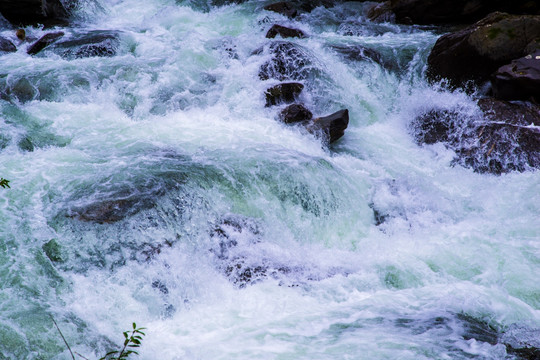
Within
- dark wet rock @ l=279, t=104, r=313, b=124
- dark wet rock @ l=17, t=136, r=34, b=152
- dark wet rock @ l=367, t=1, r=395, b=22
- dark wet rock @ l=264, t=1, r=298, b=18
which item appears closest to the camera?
dark wet rock @ l=17, t=136, r=34, b=152

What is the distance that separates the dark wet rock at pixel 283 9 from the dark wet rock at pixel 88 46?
13.0 ft

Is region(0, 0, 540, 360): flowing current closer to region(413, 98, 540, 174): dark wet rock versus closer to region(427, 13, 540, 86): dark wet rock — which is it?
region(413, 98, 540, 174): dark wet rock

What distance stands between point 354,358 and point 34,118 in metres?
5.49

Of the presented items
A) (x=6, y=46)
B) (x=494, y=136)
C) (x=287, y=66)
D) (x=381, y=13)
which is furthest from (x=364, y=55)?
(x=6, y=46)

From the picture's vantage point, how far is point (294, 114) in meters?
7.21

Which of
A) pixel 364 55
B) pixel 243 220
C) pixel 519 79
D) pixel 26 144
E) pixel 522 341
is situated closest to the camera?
pixel 522 341

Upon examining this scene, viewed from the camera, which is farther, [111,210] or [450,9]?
[450,9]

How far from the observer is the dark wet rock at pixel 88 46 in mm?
8712

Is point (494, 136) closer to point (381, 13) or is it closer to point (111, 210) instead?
point (111, 210)

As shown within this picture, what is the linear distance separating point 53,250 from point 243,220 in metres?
1.81

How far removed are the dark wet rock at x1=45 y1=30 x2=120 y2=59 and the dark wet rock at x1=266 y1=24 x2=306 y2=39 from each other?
118 inches

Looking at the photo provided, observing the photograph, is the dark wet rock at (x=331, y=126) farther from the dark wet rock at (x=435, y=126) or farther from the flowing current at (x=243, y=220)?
the dark wet rock at (x=435, y=126)

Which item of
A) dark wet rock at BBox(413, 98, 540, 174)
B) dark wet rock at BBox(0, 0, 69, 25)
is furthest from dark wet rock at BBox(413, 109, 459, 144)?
dark wet rock at BBox(0, 0, 69, 25)

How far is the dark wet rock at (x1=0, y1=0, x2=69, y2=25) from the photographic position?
1023cm
